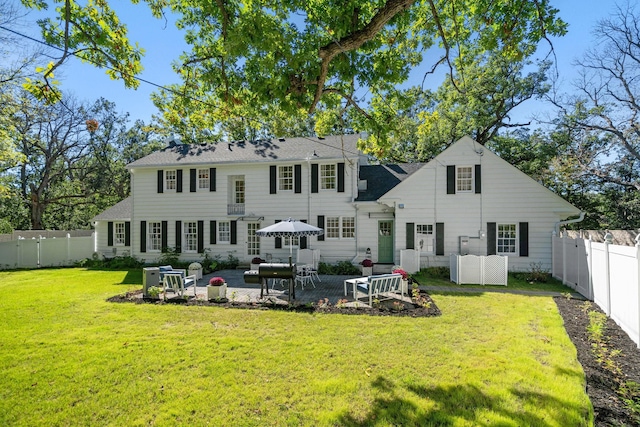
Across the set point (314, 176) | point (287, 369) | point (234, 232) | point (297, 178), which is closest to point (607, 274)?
point (287, 369)

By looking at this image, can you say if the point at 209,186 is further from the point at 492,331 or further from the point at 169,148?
the point at 492,331

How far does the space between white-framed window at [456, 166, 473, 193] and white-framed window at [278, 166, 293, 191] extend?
27.8 feet

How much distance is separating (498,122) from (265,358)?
26.9 meters

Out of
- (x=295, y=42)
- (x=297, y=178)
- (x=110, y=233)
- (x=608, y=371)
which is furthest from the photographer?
(x=110, y=233)

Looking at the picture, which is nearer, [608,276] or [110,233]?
[608,276]

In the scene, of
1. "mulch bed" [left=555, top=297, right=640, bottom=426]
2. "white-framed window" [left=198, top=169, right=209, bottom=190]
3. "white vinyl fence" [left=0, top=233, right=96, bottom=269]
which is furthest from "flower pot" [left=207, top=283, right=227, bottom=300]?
"white vinyl fence" [left=0, top=233, right=96, bottom=269]

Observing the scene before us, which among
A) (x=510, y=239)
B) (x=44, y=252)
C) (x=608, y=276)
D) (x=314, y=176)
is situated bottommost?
(x=44, y=252)

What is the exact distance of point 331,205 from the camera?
16.0 meters

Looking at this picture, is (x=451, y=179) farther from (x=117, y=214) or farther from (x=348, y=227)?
(x=117, y=214)

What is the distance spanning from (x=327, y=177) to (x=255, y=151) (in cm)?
480

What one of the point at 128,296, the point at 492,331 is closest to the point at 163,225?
the point at 128,296

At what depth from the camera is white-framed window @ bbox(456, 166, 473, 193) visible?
14.2 meters

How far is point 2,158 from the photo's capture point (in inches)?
690

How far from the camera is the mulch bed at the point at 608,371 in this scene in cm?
347
